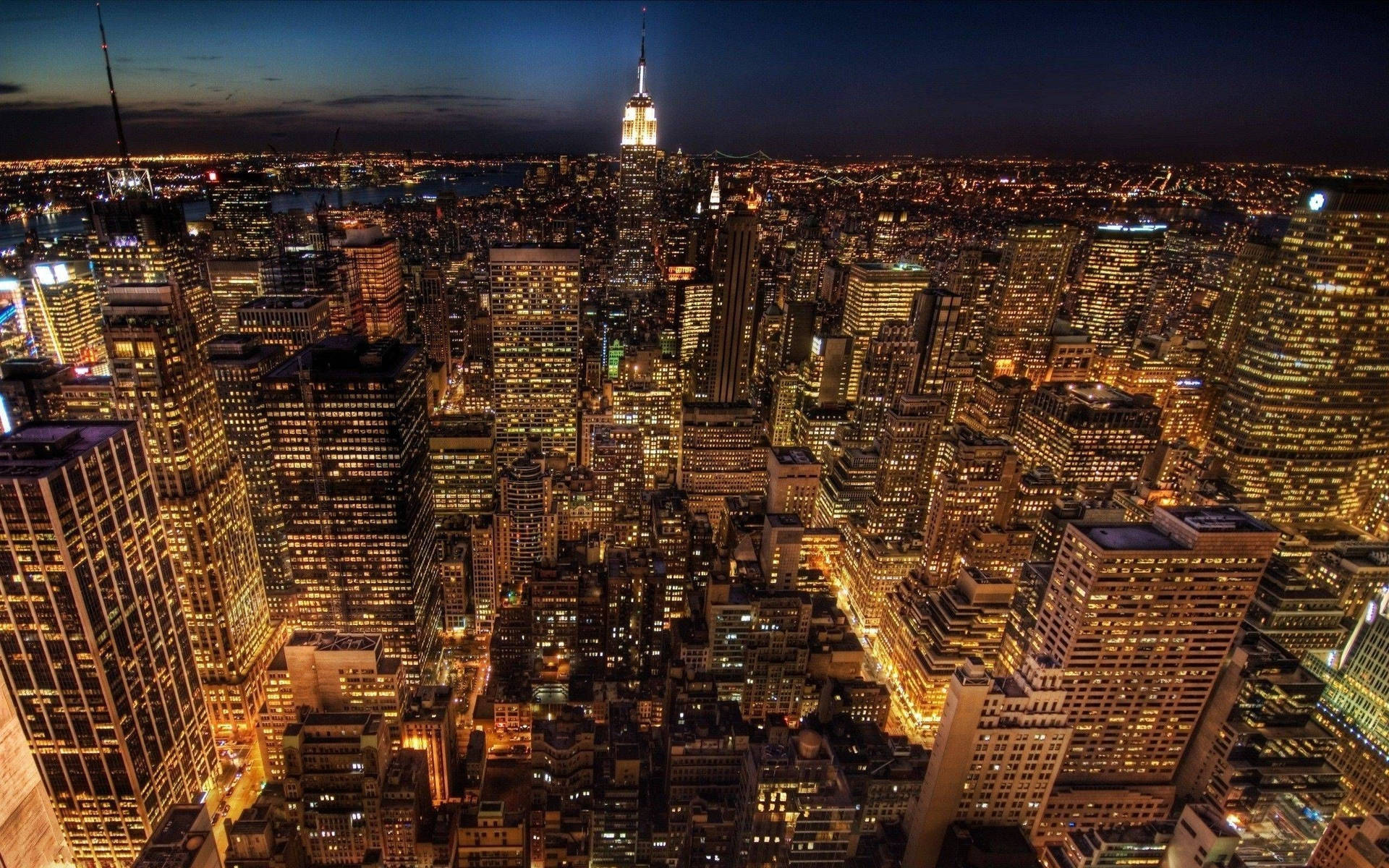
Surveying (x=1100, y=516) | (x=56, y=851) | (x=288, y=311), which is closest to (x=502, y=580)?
(x=288, y=311)

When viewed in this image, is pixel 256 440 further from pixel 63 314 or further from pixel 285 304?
pixel 63 314

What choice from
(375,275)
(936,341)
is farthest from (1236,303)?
(375,275)

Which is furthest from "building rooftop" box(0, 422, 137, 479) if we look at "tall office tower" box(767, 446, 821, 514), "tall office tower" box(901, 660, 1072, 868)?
"tall office tower" box(767, 446, 821, 514)

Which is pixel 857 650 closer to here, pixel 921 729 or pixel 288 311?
pixel 921 729

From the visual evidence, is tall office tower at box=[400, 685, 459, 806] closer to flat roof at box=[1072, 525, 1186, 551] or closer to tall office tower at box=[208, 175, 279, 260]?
flat roof at box=[1072, 525, 1186, 551]

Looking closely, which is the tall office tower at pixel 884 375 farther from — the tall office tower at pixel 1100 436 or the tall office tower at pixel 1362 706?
the tall office tower at pixel 1362 706
